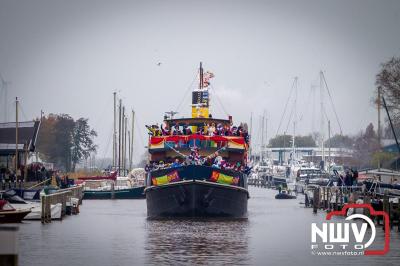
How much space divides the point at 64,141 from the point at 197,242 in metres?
129

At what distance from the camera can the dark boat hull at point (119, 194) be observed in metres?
94.4

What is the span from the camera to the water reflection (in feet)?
108

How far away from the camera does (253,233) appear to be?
4609cm

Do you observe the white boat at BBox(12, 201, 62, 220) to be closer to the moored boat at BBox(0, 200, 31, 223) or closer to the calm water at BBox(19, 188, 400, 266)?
the calm water at BBox(19, 188, 400, 266)

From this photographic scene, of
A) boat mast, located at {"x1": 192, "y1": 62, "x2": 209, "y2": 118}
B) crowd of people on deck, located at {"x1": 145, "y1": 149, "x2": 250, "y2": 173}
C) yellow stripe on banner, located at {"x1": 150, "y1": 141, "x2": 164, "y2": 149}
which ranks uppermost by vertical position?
boat mast, located at {"x1": 192, "y1": 62, "x2": 209, "y2": 118}

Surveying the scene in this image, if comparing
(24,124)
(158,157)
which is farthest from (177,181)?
(24,124)

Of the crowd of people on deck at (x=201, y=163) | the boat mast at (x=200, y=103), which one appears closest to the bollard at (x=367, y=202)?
the crowd of people on deck at (x=201, y=163)

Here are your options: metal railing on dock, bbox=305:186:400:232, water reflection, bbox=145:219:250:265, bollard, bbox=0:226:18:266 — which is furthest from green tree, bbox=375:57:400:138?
bollard, bbox=0:226:18:266

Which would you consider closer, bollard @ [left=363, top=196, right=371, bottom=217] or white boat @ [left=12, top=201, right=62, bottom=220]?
bollard @ [left=363, top=196, right=371, bottom=217]

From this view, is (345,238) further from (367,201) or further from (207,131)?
(207,131)

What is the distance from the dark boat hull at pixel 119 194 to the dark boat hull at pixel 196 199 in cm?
4050

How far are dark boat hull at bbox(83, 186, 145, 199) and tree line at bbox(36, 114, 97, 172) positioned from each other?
209 ft

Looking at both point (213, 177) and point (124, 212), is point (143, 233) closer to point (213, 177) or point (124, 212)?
point (213, 177)

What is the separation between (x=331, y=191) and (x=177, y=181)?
17.6 m
